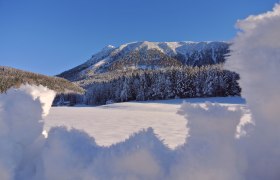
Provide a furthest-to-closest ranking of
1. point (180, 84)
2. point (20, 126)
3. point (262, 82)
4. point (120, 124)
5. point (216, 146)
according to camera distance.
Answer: point (180, 84), point (120, 124), point (20, 126), point (262, 82), point (216, 146)

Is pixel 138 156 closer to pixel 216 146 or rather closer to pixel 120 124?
pixel 216 146

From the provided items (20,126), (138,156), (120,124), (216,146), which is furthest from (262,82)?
(120,124)

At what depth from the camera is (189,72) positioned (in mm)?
80438

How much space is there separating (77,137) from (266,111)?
162cm

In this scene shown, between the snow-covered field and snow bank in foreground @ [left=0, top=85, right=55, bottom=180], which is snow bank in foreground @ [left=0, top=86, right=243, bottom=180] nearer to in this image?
snow bank in foreground @ [left=0, top=85, right=55, bottom=180]

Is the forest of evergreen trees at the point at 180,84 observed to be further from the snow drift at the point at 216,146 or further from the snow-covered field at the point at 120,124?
the snow drift at the point at 216,146

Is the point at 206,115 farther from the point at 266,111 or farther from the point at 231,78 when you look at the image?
the point at 231,78

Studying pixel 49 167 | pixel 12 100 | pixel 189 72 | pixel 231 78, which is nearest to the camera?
pixel 49 167

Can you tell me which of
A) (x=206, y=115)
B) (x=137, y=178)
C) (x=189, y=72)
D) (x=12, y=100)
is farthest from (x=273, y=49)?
(x=189, y=72)

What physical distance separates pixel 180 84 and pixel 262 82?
7595 centimetres

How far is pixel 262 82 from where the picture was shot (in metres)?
3.04

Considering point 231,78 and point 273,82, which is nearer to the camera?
point 273,82

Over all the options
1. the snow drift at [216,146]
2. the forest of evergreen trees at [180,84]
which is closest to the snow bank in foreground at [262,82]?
the snow drift at [216,146]

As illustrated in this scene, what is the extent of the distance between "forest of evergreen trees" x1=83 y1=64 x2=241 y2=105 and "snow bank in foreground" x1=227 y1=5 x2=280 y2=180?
6357cm
